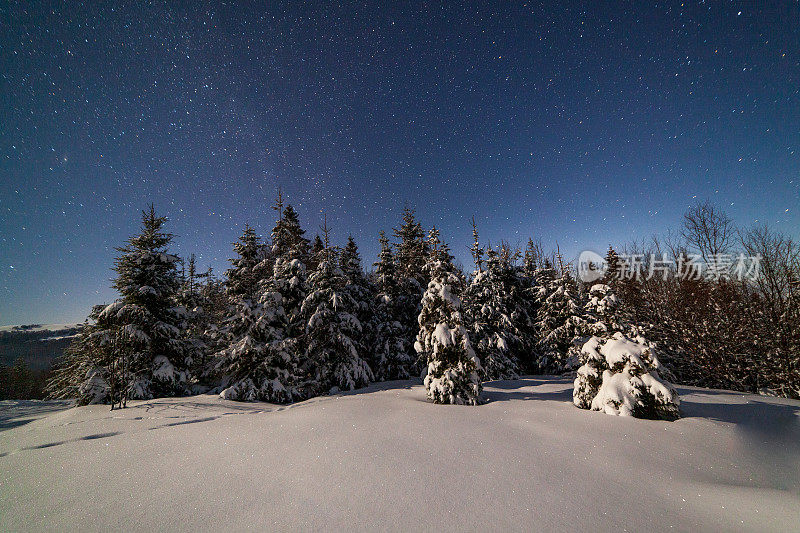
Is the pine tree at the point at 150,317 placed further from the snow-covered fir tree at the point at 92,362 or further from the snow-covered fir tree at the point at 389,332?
the snow-covered fir tree at the point at 389,332

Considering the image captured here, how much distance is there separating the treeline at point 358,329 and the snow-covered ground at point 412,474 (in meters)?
2.94

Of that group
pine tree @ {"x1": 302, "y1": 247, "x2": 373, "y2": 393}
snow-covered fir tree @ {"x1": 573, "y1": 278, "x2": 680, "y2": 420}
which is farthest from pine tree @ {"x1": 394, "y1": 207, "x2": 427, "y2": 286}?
snow-covered fir tree @ {"x1": 573, "y1": 278, "x2": 680, "y2": 420}

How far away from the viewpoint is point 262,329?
44.1ft

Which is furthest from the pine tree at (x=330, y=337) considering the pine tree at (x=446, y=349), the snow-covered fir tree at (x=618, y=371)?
the snow-covered fir tree at (x=618, y=371)

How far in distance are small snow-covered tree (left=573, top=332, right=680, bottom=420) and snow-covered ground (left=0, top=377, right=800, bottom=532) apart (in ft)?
1.69

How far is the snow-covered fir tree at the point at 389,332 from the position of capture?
18.2m

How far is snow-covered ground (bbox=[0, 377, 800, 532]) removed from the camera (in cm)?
336

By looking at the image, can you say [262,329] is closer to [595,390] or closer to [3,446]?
[3,446]

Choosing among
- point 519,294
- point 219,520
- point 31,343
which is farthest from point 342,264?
point 31,343

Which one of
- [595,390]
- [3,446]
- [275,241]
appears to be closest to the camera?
[3,446]

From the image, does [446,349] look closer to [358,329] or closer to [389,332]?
[358,329]

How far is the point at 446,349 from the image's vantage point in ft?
32.9

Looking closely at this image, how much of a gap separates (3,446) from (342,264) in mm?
15302

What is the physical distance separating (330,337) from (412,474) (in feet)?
37.3
